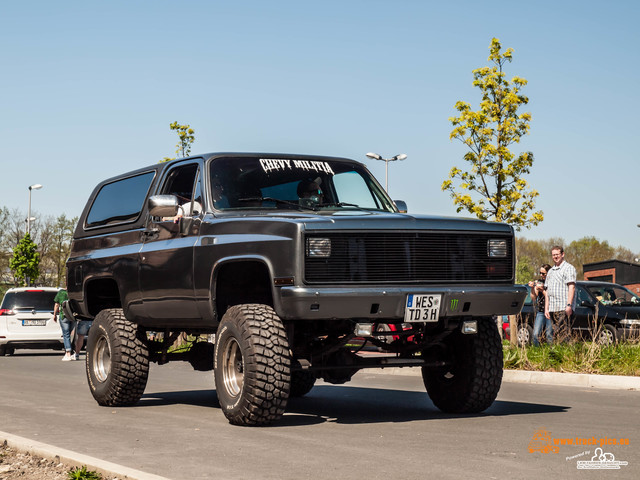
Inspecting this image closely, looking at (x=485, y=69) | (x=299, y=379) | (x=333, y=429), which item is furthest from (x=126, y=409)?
(x=485, y=69)

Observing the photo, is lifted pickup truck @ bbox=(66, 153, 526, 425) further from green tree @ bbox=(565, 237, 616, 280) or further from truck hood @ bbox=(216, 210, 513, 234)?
green tree @ bbox=(565, 237, 616, 280)

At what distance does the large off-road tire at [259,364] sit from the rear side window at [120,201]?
8.73ft

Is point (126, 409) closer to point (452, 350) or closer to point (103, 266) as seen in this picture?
point (103, 266)

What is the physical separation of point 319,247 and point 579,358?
23.3ft

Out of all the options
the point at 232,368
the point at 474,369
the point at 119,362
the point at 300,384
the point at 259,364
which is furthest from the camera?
the point at 300,384

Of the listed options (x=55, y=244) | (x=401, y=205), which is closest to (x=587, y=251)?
(x=55, y=244)

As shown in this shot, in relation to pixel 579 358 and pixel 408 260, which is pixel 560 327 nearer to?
pixel 579 358

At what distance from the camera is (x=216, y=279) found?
8.40m

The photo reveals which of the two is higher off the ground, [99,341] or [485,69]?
[485,69]

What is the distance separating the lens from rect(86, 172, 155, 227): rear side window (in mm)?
10203

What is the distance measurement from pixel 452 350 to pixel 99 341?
382 cm

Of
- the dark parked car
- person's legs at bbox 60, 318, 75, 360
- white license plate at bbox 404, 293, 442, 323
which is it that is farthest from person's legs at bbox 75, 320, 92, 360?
white license plate at bbox 404, 293, 442, 323

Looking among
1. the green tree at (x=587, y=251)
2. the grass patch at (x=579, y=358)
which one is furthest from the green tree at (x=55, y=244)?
the grass patch at (x=579, y=358)

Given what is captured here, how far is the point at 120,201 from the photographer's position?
1063 cm
